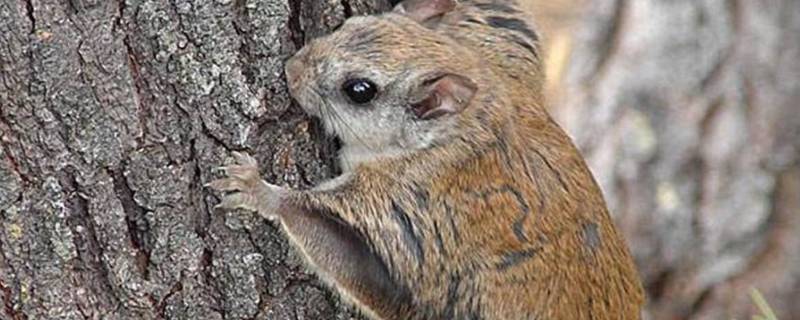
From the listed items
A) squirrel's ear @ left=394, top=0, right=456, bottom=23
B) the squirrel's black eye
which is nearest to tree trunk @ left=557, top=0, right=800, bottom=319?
squirrel's ear @ left=394, top=0, right=456, bottom=23

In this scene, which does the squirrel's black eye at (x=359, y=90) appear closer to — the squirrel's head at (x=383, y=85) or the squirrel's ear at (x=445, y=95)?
the squirrel's head at (x=383, y=85)

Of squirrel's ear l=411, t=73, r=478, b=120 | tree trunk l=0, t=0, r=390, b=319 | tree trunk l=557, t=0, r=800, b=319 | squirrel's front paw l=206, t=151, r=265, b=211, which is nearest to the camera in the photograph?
tree trunk l=0, t=0, r=390, b=319

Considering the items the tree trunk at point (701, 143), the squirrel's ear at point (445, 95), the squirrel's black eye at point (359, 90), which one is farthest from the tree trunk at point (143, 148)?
the tree trunk at point (701, 143)

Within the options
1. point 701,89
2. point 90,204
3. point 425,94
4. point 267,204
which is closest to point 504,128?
point 425,94

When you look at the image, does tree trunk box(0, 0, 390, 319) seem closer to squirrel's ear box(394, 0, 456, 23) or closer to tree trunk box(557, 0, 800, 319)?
squirrel's ear box(394, 0, 456, 23)

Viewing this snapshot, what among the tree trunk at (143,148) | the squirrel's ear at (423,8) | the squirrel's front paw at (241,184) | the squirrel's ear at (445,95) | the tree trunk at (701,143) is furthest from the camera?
the tree trunk at (701,143)

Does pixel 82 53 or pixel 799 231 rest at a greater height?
pixel 82 53

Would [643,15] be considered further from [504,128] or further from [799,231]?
[504,128]
